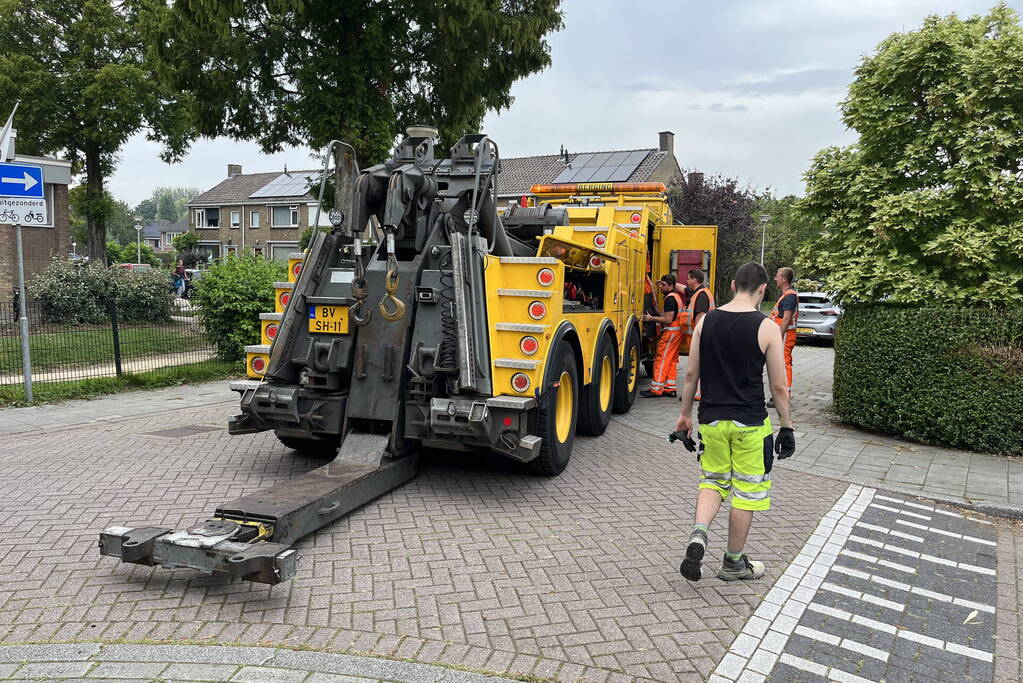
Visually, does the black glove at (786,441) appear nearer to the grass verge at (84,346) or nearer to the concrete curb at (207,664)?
the concrete curb at (207,664)

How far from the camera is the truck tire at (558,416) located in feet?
19.4

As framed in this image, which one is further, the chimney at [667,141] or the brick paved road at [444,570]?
the chimney at [667,141]

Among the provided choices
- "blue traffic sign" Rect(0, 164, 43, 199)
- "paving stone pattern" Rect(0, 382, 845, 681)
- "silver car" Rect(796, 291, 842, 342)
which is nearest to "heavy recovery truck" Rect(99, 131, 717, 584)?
"paving stone pattern" Rect(0, 382, 845, 681)

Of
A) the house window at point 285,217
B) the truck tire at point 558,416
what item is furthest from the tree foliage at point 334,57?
the house window at point 285,217

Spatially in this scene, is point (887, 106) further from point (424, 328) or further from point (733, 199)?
point (733, 199)

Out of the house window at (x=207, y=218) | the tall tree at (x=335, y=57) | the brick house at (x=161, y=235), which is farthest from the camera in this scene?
the brick house at (x=161, y=235)

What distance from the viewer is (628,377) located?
9609mm

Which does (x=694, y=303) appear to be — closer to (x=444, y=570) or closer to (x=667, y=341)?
(x=667, y=341)

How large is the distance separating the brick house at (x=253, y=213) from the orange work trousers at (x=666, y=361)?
38.0 meters

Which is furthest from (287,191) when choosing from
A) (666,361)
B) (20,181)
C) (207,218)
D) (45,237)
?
(666,361)

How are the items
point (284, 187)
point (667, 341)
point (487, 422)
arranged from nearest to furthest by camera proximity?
point (487, 422)
point (667, 341)
point (284, 187)

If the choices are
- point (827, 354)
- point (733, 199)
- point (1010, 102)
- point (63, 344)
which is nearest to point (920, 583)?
point (1010, 102)

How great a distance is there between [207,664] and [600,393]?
5.29 meters

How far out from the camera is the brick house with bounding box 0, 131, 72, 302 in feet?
59.4
